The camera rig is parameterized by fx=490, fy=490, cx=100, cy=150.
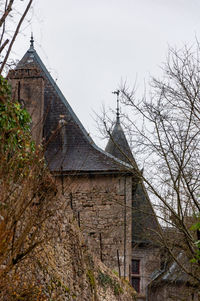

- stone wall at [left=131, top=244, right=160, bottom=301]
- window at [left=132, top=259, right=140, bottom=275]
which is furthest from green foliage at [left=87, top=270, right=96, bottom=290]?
window at [left=132, top=259, right=140, bottom=275]

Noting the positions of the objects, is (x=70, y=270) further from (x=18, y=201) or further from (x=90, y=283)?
(x=18, y=201)

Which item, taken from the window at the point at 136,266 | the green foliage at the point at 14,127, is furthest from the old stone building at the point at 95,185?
the window at the point at 136,266

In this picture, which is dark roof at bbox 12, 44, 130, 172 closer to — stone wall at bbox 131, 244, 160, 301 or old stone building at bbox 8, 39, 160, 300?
old stone building at bbox 8, 39, 160, 300

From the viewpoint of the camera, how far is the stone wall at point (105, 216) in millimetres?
13992

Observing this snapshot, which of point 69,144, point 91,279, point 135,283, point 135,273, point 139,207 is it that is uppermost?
point 69,144

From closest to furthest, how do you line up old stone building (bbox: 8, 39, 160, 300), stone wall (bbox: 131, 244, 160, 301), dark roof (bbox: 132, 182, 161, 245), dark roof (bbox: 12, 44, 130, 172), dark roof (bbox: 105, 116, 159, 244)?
dark roof (bbox: 105, 116, 159, 244) → dark roof (bbox: 132, 182, 161, 245) → old stone building (bbox: 8, 39, 160, 300) → dark roof (bbox: 12, 44, 130, 172) → stone wall (bbox: 131, 244, 160, 301)

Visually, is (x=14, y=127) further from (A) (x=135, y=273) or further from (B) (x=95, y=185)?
(A) (x=135, y=273)

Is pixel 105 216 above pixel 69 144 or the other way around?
the other way around

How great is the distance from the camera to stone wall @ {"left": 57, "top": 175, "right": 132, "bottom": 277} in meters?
14.0

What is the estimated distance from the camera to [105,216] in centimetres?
1427

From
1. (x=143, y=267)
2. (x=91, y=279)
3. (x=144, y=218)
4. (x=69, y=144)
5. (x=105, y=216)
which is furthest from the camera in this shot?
(x=143, y=267)

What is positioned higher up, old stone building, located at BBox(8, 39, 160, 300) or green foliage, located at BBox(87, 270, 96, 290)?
old stone building, located at BBox(8, 39, 160, 300)

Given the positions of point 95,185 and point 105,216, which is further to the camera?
point 95,185

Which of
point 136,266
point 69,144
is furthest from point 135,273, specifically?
point 69,144
